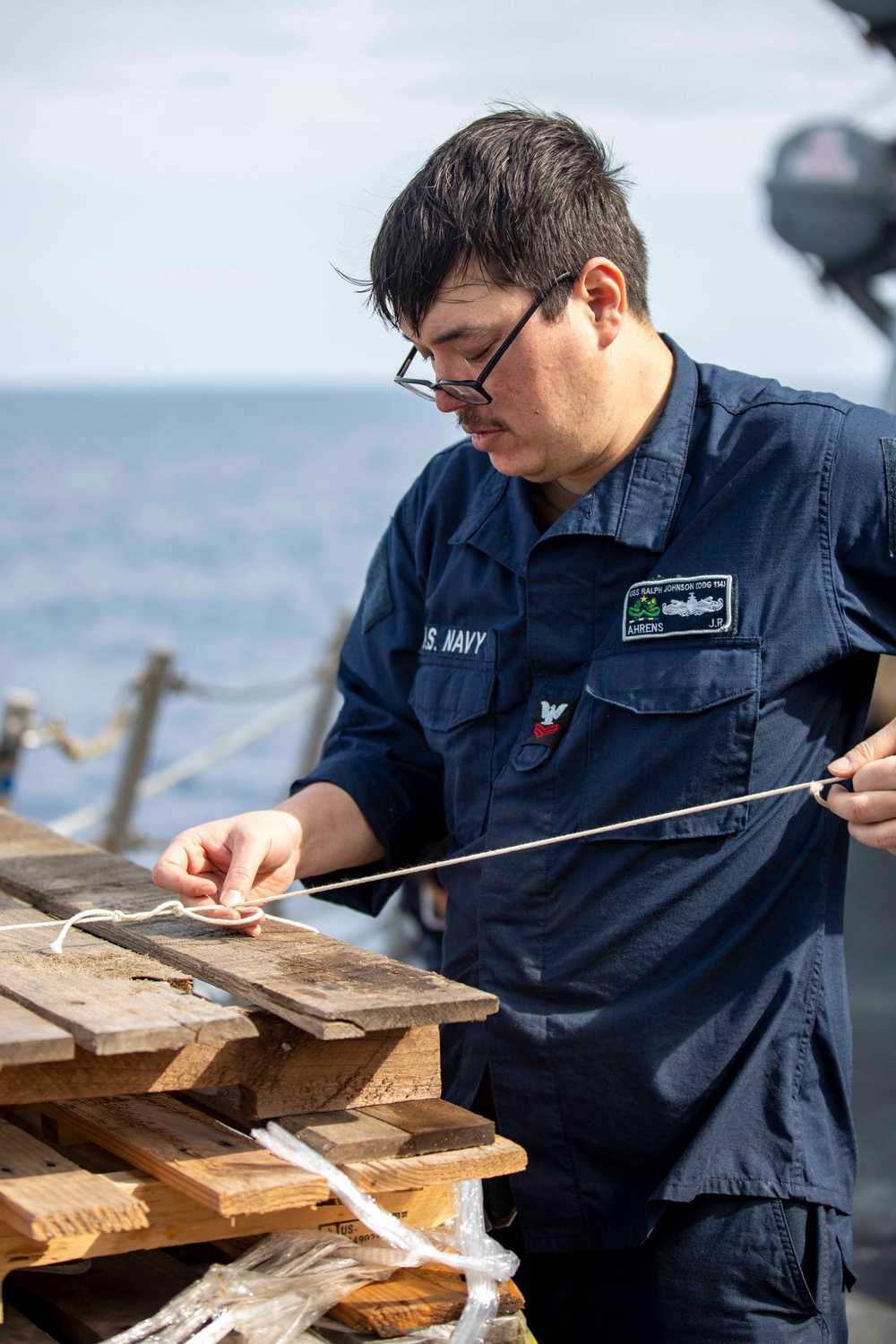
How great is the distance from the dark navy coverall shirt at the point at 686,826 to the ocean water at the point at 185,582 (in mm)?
497

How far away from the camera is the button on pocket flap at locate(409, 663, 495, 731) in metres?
2.39

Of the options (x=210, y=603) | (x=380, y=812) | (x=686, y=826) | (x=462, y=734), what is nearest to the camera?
(x=686, y=826)

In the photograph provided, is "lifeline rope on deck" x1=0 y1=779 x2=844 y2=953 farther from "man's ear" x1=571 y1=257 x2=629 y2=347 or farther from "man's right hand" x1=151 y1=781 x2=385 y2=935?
"man's ear" x1=571 y1=257 x2=629 y2=347

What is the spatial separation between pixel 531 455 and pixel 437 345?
0.23 meters

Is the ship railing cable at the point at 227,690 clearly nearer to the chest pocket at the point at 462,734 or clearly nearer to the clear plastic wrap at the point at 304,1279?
the chest pocket at the point at 462,734

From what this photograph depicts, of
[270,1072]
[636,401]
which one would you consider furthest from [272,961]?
[636,401]

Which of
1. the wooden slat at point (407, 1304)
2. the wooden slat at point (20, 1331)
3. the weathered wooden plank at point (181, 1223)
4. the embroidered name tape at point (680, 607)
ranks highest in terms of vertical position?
the embroidered name tape at point (680, 607)

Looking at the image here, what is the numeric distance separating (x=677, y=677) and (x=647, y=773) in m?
0.16

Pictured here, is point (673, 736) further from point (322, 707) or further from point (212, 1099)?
point (322, 707)

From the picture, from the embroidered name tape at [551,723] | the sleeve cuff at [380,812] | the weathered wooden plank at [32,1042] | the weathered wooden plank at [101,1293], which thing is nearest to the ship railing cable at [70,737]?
the sleeve cuff at [380,812]

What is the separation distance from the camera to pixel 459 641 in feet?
8.14

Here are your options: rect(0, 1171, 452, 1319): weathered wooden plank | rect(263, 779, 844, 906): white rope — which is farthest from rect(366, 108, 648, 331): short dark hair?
rect(0, 1171, 452, 1319): weathered wooden plank

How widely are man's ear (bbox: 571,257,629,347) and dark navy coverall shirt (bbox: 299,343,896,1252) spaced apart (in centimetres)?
17

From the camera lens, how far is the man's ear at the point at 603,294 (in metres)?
2.17
